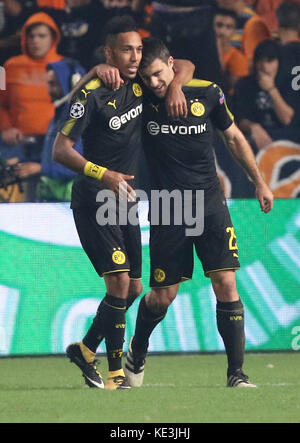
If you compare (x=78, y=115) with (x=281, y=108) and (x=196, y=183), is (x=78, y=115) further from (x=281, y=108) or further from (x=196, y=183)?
(x=281, y=108)

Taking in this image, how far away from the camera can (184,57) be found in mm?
13688

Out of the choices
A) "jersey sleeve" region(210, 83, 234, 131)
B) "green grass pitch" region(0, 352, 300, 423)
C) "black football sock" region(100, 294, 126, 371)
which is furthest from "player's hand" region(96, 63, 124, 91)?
"green grass pitch" region(0, 352, 300, 423)

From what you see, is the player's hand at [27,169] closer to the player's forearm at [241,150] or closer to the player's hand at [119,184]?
the player's forearm at [241,150]

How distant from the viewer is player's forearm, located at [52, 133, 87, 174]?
7.56 metres

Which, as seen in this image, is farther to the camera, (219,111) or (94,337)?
(94,337)

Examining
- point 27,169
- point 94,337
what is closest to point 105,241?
point 94,337

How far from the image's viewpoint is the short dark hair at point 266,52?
13.9 metres

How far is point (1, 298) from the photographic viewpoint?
10.7 m

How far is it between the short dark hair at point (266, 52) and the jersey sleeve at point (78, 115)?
650cm

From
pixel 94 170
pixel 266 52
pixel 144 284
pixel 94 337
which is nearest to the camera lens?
pixel 94 170

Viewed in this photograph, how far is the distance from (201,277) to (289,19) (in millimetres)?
4232

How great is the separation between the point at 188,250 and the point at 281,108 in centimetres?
593

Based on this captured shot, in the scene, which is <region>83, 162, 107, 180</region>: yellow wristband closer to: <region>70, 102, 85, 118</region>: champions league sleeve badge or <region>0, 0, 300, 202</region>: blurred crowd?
<region>70, 102, 85, 118</region>: champions league sleeve badge
